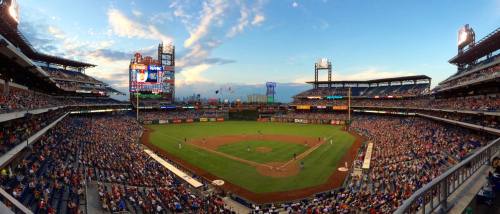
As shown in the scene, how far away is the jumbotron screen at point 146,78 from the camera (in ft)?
248

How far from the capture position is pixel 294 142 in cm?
4825

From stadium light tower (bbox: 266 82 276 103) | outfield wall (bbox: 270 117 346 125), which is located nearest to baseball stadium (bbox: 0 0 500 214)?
outfield wall (bbox: 270 117 346 125)

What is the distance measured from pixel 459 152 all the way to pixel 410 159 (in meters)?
4.32

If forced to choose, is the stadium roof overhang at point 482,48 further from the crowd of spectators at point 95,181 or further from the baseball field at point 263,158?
the crowd of spectators at point 95,181

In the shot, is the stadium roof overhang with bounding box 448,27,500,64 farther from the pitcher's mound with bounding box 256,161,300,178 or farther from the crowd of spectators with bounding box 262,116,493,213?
the pitcher's mound with bounding box 256,161,300,178

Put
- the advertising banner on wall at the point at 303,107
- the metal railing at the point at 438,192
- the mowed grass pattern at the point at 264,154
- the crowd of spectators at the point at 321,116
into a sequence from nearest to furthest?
1. the metal railing at the point at 438,192
2. the mowed grass pattern at the point at 264,154
3. the crowd of spectators at the point at 321,116
4. the advertising banner on wall at the point at 303,107

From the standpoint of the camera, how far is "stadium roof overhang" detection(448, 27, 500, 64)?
35003mm

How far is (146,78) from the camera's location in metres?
77.6

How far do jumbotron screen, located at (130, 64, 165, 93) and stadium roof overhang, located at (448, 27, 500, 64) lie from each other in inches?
2620

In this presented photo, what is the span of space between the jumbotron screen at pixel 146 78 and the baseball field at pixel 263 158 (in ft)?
77.6

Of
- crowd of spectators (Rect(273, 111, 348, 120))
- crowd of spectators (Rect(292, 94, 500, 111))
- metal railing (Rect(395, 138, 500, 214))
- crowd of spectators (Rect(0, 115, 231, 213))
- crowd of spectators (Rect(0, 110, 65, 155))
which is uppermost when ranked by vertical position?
crowd of spectators (Rect(292, 94, 500, 111))

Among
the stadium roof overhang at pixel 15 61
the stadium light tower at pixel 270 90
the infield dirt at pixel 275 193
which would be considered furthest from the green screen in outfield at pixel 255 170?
the stadium light tower at pixel 270 90

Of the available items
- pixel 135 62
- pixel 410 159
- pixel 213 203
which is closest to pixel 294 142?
pixel 410 159

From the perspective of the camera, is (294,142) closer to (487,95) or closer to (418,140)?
(418,140)
